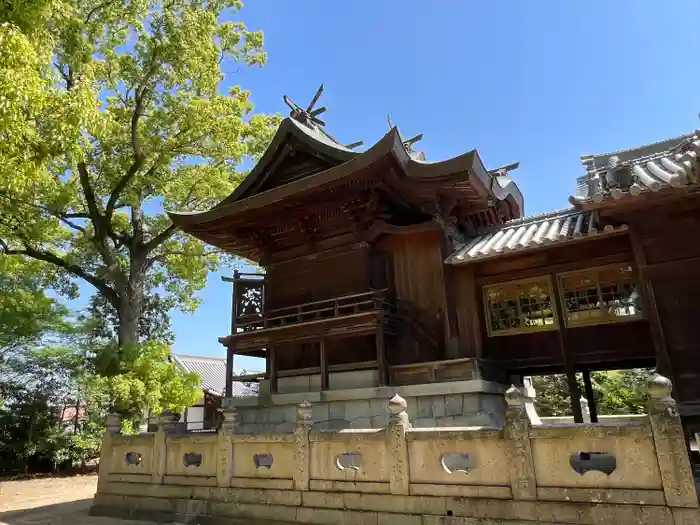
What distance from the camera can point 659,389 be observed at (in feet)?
18.9

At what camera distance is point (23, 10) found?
7992 millimetres

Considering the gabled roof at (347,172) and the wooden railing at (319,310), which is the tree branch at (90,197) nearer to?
the gabled roof at (347,172)

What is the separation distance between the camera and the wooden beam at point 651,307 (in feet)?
26.5

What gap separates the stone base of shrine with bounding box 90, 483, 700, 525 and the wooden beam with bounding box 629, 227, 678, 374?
10.6 ft

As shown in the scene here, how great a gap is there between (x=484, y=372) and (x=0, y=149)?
9.39m

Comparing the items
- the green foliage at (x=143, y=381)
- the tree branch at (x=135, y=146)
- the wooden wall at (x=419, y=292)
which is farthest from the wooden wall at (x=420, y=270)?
the tree branch at (x=135, y=146)

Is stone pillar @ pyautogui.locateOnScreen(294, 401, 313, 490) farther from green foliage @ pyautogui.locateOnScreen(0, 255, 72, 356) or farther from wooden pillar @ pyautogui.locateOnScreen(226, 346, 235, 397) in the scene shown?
green foliage @ pyautogui.locateOnScreen(0, 255, 72, 356)

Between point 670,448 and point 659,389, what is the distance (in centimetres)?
66

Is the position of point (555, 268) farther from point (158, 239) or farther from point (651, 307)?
point (158, 239)

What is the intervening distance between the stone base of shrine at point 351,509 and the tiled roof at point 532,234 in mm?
4870

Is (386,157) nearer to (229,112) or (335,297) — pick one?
(335,297)

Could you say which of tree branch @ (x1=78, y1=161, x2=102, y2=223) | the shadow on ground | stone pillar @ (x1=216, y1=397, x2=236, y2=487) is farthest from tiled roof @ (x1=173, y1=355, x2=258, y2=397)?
stone pillar @ (x1=216, y1=397, x2=236, y2=487)

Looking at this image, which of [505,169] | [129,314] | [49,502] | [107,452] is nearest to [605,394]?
[505,169]

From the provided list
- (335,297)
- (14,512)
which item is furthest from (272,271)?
(14,512)
